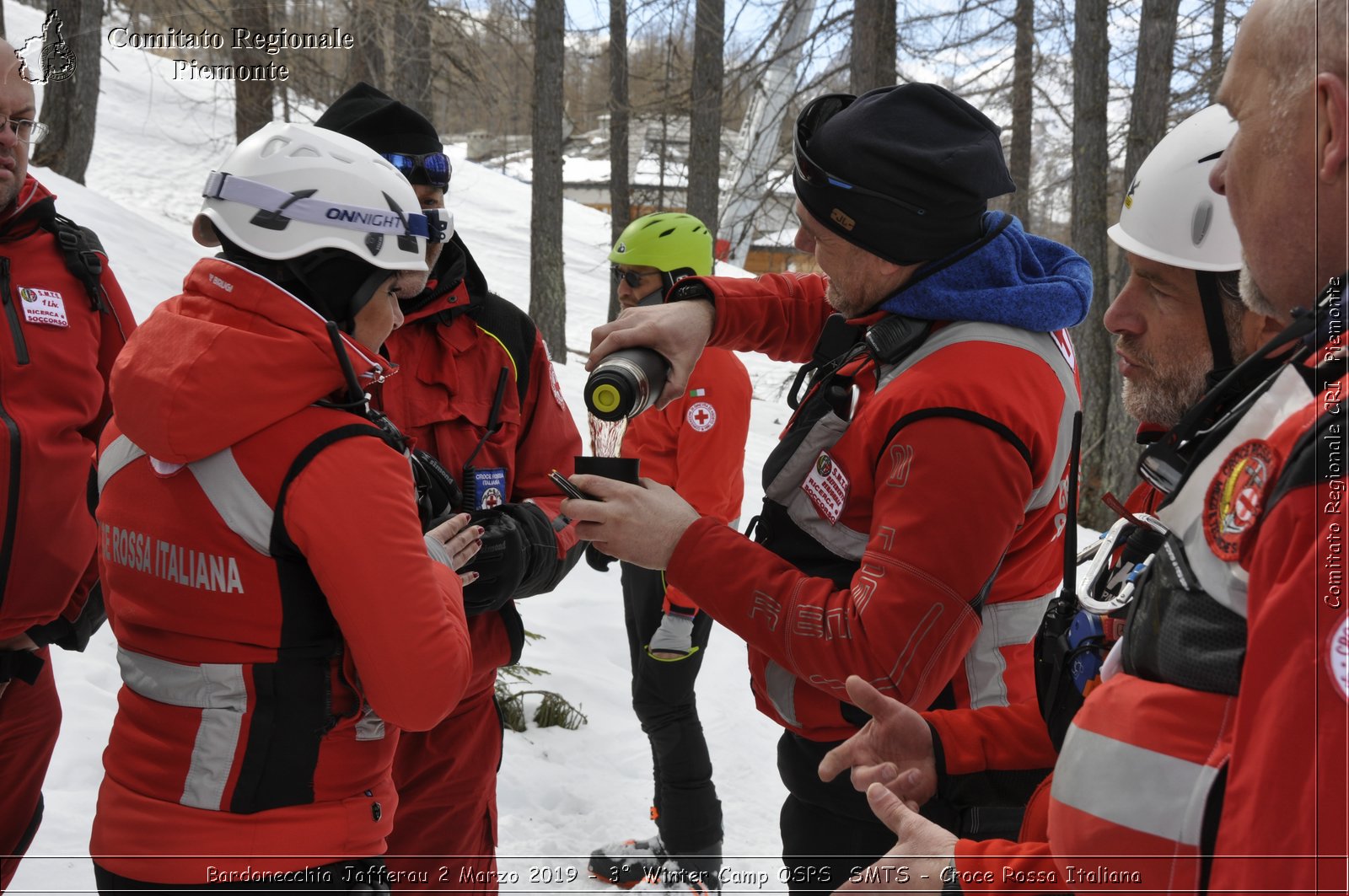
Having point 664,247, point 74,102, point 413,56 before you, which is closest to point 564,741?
point 664,247

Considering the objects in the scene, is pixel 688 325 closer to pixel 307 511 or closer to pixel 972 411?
pixel 972 411

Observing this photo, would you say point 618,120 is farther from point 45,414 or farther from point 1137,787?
point 1137,787

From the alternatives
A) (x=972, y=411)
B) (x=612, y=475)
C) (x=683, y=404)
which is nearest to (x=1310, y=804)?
(x=972, y=411)

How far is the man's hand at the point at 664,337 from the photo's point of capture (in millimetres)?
2520

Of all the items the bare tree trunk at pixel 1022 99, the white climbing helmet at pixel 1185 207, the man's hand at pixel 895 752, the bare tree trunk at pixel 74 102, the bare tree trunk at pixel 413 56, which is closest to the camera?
the man's hand at pixel 895 752

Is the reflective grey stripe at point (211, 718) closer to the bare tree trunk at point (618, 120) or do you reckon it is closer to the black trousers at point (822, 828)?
the black trousers at point (822, 828)

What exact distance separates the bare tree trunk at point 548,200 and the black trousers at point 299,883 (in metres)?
11.8

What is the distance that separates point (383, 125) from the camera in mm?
3217

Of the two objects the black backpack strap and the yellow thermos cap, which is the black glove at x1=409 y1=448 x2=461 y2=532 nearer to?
the yellow thermos cap

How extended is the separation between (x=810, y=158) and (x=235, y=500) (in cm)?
144

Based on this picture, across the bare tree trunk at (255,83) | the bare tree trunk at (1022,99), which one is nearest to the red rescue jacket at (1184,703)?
the bare tree trunk at (255,83)

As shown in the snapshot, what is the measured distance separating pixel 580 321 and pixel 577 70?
4.96 meters

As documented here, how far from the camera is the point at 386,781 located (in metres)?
2.33

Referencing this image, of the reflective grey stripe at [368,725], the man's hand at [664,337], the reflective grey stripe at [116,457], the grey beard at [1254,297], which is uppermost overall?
the grey beard at [1254,297]
